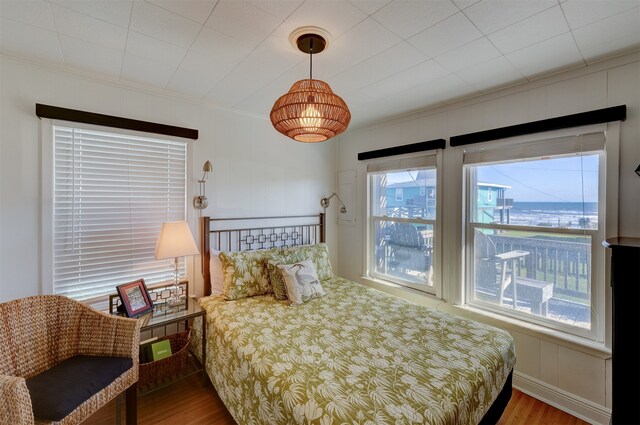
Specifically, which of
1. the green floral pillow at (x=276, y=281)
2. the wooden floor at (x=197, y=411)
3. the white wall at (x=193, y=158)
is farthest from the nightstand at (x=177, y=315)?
the green floral pillow at (x=276, y=281)

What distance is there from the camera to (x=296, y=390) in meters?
1.34

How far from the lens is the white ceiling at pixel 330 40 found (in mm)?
1437

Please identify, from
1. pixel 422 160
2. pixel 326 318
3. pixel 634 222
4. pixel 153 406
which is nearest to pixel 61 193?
pixel 153 406

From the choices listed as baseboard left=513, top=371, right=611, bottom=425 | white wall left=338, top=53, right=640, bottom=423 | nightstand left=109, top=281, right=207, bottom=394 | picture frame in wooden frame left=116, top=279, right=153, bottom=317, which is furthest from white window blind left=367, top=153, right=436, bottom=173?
picture frame in wooden frame left=116, top=279, right=153, bottom=317

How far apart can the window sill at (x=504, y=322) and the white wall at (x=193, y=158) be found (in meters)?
1.10

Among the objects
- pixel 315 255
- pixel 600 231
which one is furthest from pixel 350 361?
pixel 600 231

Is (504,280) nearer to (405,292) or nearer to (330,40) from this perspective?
(405,292)

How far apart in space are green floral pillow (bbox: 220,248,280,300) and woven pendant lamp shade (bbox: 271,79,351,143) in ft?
4.72

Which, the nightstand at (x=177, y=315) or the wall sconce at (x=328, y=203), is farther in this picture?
the wall sconce at (x=328, y=203)

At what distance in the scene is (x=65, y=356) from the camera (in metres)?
1.73

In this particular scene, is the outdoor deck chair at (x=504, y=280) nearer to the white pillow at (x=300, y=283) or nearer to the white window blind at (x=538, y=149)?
the white window blind at (x=538, y=149)

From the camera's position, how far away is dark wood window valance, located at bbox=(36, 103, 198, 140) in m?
2.05

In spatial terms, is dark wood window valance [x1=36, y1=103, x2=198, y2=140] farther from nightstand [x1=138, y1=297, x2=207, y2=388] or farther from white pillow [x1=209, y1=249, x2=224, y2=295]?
nightstand [x1=138, y1=297, x2=207, y2=388]

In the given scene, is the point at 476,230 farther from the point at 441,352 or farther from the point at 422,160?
the point at 441,352
